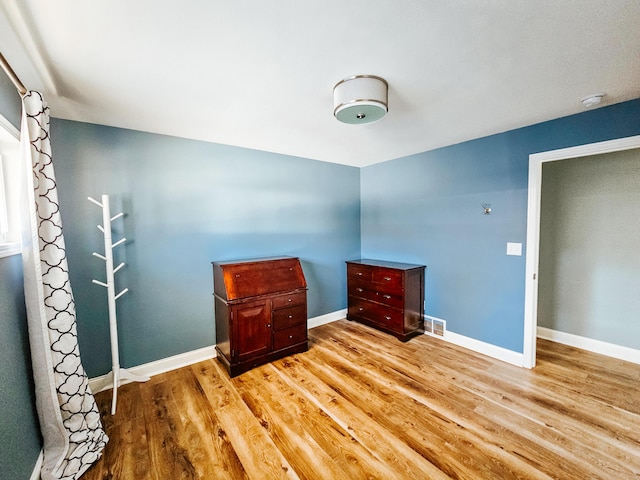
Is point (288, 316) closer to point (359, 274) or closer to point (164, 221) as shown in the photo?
point (359, 274)

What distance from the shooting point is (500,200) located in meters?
2.71

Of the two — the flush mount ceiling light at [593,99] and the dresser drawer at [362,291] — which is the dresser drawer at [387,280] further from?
the flush mount ceiling light at [593,99]

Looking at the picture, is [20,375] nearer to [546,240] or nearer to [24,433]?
[24,433]

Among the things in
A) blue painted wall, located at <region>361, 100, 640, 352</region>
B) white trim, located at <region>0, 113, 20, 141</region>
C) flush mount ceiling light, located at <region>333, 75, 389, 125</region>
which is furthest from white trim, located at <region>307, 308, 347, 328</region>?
white trim, located at <region>0, 113, 20, 141</region>

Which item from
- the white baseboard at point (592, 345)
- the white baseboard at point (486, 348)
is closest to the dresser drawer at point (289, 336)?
the white baseboard at point (486, 348)

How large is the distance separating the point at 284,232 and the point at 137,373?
6.85 ft

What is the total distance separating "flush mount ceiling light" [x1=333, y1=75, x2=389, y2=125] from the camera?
A: 1.60 m

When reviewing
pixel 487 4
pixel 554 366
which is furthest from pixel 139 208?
pixel 554 366

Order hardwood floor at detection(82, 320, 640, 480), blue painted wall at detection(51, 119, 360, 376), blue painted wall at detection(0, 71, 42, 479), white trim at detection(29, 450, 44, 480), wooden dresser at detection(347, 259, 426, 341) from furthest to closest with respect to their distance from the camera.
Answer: wooden dresser at detection(347, 259, 426, 341) < blue painted wall at detection(51, 119, 360, 376) < hardwood floor at detection(82, 320, 640, 480) < white trim at detection(29, 450, 44, 480) < blue painted wall at detection(0, 71, 42, 479)

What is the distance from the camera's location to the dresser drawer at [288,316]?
8.96 feet

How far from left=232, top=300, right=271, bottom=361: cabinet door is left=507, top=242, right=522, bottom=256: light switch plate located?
2.56 metres

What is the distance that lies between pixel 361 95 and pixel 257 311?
2.11 metres

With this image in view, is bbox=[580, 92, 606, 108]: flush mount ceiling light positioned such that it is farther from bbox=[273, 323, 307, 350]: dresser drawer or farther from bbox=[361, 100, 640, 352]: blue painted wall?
bbox=[273, 323, 307, 350]: dresser drawer

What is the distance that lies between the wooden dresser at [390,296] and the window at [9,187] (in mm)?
3256
